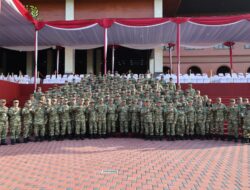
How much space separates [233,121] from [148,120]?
105 inches

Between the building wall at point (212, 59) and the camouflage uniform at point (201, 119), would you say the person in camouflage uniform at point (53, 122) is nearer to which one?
the camouflage uniform at point (201, 119)

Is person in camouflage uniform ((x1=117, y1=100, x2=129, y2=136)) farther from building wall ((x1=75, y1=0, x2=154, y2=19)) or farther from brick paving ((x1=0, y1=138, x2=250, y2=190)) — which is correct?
building wall ((x1=75, y1=0, x2=154, y2=19))

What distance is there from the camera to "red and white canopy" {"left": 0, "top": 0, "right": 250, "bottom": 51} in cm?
1280

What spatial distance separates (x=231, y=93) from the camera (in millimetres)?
13906

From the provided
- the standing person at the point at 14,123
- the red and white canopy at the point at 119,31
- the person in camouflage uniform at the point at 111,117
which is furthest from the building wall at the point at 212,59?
the standing person at the point at 14,123

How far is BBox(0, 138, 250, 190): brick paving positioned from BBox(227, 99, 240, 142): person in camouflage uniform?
724 mm

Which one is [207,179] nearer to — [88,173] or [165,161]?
[165,161]

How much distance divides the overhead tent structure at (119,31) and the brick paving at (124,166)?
6.27 metres

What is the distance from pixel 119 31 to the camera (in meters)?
15.6

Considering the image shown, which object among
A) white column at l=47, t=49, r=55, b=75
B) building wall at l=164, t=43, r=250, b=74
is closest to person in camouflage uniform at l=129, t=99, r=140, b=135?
white column at l=47, t=49, r=55, b=75

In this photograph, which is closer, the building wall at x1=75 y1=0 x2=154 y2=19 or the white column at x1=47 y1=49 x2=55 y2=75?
the building wall at x1=75 y1=0 x2=154 y2=19

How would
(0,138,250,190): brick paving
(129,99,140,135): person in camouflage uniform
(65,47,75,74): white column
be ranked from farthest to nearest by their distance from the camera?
(65,47,75,74): white column < (129,99,140,135): person in camouflage uniform < (0,138,250,190): brick paving

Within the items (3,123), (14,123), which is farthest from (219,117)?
(3,123)

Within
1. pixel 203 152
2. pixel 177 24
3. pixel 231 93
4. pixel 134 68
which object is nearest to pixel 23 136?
pixel 203 152
